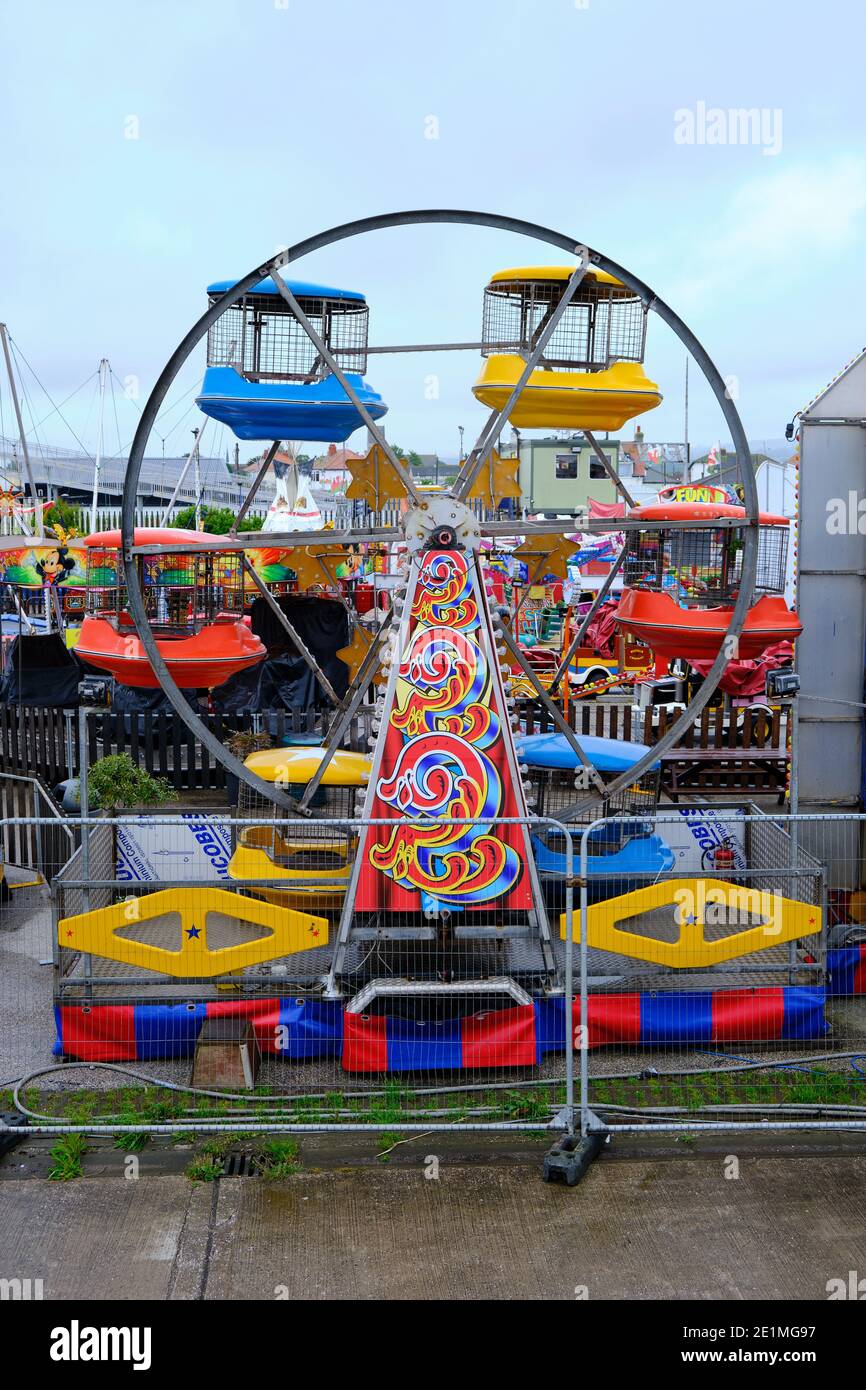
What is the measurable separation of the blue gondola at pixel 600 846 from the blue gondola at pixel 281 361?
2938 millimetres

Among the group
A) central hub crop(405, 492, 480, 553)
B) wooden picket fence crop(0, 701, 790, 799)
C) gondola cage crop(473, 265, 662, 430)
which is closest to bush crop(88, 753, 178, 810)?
wooden picket fence crop(0, 701, 790, 799)

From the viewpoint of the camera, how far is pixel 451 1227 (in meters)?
6.18

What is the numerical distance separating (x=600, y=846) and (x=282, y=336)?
4.50 metres

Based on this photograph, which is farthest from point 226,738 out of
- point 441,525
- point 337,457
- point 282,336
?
point 337,457

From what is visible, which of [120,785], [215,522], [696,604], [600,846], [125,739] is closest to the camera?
[600,846]

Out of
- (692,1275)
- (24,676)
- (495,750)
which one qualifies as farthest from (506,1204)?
(24,676)

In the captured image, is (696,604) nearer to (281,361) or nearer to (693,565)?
(693,565)

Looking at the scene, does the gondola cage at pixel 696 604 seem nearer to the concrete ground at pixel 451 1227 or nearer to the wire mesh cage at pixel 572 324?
the wire mesh cage at pixel 572 324

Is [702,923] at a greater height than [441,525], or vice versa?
[441,525]

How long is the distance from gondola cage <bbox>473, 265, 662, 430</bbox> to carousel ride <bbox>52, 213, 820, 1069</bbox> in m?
0.02

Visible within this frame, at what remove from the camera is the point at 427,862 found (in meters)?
8.30

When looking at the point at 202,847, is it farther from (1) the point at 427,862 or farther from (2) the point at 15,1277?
(2) the point at 15,1277

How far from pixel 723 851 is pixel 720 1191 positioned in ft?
15.2

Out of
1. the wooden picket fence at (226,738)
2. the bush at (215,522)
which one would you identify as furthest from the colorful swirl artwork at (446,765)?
the bush at (215,522)
